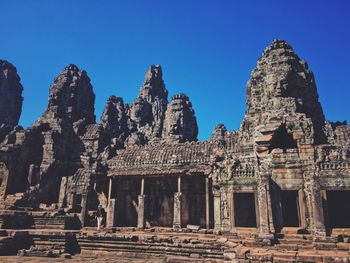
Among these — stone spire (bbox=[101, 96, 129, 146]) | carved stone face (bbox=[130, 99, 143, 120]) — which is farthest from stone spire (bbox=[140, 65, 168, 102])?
stone spire (bbox=[101, 96, 129, 146])

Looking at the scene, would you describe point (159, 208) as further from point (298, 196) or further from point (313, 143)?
point (313, 143)

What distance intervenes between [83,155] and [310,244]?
2312cm

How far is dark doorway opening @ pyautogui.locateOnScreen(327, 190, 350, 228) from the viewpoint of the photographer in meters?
16.2

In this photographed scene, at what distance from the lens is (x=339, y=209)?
53.9ft

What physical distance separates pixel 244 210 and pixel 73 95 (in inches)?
1211

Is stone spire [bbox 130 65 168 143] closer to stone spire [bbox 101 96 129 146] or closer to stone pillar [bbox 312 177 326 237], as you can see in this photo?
stone spire [bbox 101 96 129 146]

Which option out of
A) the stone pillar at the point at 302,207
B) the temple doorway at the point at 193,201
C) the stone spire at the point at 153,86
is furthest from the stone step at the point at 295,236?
the stone spire at the point at 153,86

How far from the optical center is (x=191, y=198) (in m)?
21.5

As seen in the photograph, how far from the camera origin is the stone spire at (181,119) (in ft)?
148

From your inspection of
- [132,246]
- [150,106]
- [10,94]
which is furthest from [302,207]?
[10,94]

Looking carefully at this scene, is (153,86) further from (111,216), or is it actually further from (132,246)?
(132,246)

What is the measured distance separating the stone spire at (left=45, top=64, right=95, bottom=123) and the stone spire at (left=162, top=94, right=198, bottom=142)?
11.7 meters

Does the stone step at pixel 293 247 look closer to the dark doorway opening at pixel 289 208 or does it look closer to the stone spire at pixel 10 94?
the dark doorway opening at pixel 289 208

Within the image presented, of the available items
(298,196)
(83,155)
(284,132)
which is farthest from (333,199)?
(83,155)
